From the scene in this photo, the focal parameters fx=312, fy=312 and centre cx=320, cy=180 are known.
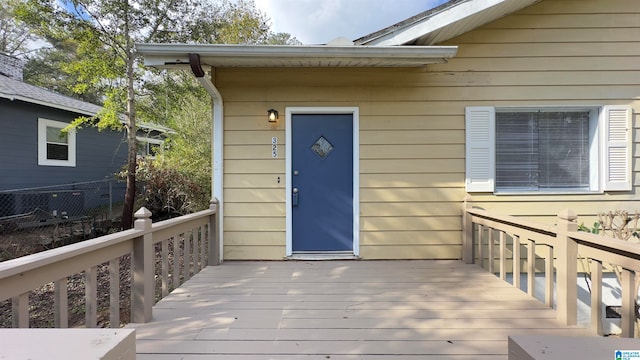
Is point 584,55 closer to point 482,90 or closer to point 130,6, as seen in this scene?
point 482,90

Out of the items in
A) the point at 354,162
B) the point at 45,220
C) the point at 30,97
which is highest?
the point at 30,97

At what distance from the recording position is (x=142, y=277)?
2189 mm

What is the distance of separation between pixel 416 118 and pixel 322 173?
4.26ft

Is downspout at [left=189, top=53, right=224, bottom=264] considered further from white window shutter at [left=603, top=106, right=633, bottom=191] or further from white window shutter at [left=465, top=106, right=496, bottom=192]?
white window shutter at [left=603, top=106, right=633, bottom=191]

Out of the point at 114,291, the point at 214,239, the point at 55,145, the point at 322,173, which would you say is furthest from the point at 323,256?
the point at 55,145

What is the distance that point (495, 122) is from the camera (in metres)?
3.71

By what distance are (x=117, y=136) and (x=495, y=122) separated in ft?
35.1

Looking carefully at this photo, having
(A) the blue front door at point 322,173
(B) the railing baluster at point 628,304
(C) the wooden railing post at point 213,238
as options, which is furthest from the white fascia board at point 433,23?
(B) the railing baluster at point 628,304

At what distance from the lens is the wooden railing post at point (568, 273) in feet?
7.15

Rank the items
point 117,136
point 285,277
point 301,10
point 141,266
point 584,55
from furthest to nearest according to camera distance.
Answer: point 301,10
point 117,136
point 584,55
point 285,277
point 141,266

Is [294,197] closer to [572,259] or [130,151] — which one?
[572,259]

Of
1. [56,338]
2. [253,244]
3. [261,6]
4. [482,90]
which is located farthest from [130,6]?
[56,338]

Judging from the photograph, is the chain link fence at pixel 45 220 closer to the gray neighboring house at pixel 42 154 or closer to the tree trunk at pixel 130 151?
the gray neighboring house at pixel 42 154

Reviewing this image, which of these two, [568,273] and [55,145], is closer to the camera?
[568,273]
